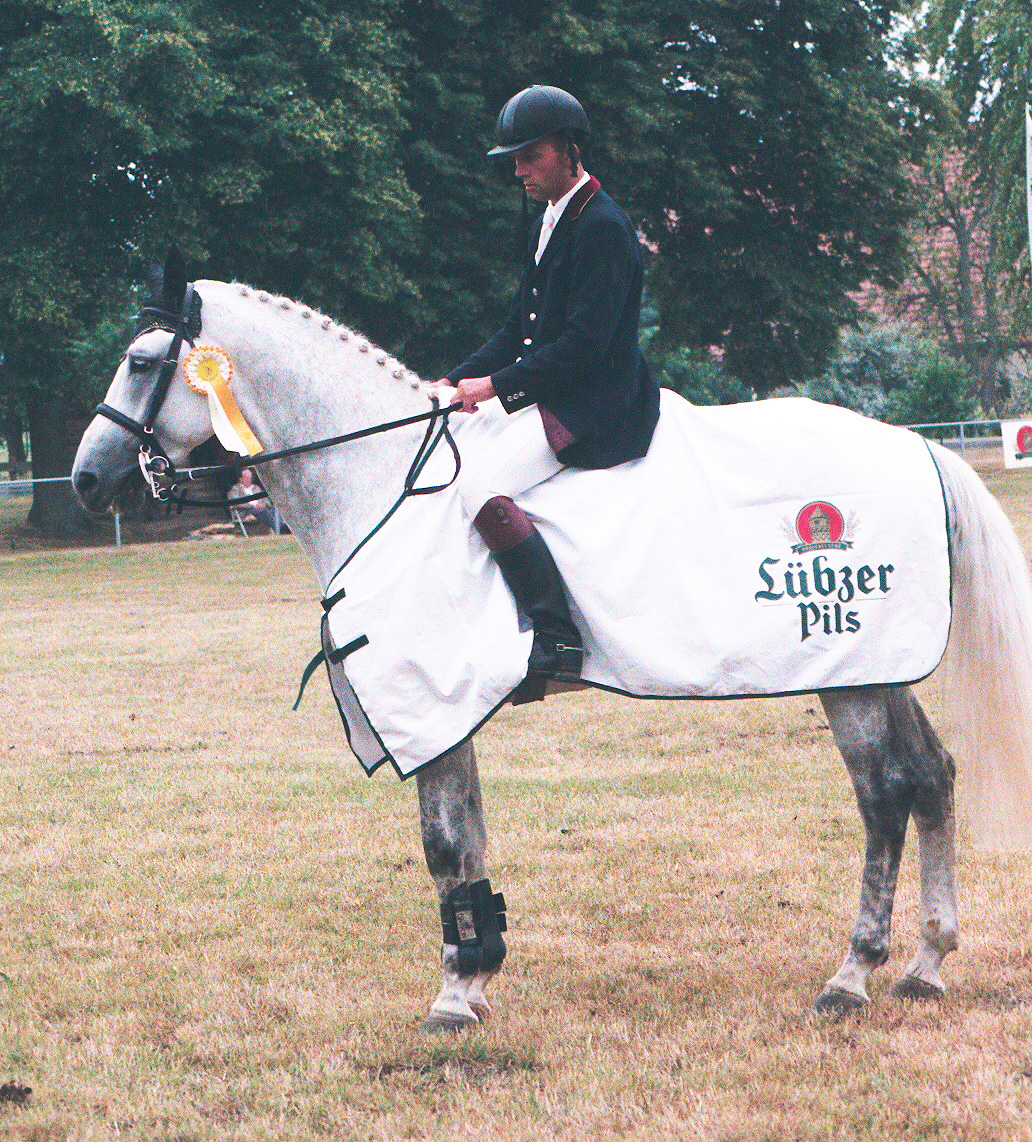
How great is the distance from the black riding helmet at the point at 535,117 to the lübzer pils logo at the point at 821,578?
4.82ft

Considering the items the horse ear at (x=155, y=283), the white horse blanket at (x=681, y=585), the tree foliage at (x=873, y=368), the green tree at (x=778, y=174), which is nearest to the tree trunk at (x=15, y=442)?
the green tree at (x=778, y=174)

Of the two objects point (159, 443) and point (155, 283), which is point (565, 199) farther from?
point (159, 443)

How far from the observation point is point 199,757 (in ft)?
27.8

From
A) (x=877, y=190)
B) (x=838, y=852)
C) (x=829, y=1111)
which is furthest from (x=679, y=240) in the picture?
(x=829, y=1111)

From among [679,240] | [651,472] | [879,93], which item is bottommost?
[651,472]

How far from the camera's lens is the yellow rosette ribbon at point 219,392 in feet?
13.9

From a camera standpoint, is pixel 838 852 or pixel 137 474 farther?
pixel 838 852

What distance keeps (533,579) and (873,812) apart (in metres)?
1.37

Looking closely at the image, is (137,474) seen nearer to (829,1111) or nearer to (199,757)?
(829,1111)

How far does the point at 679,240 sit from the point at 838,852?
23435mm

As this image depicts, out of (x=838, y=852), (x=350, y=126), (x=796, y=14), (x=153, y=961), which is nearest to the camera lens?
(x=153, y=961)

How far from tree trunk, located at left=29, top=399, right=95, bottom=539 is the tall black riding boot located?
83.4 feet

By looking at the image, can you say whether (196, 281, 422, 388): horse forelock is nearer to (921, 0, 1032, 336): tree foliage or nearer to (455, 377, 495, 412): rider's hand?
(455, 377, 495, 412): rider's hand

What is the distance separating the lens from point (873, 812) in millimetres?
4328
